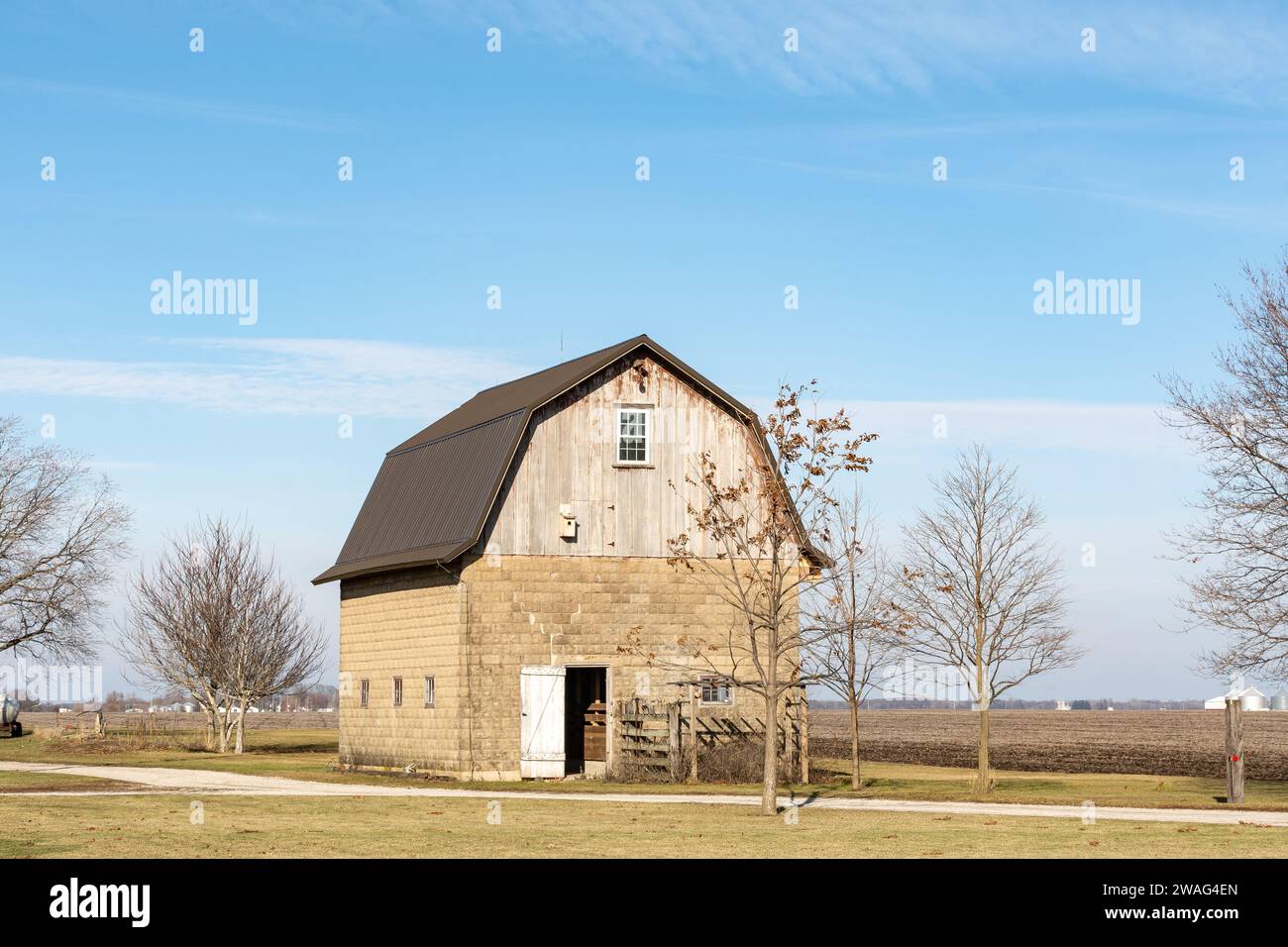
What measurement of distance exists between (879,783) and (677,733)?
598 centimetres

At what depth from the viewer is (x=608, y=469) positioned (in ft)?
119

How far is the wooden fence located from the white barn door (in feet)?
4.83

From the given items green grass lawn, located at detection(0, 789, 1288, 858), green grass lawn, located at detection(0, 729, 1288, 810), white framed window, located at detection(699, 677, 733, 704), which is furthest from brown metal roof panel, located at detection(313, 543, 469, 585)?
green grass lawn, located at detection(0, 789, 1288, 858)

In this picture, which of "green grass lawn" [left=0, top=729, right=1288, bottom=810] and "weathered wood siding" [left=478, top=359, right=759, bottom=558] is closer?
"green grass lawn" [left=0, top=729, right=1288, bottom=810]

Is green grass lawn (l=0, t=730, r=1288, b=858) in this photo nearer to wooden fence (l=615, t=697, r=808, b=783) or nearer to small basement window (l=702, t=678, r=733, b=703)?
wooden fence (l=615, t=697, r=808, b=783)

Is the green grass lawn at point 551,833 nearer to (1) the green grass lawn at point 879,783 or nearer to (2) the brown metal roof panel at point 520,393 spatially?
(1) the green grass lawn at point 879,783

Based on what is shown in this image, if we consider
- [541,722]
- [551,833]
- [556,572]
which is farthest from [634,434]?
[551,833]

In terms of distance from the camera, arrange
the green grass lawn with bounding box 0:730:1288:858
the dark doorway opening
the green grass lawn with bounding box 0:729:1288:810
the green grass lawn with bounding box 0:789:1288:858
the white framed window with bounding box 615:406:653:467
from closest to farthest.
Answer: the green grass lawn with bounding box 0:789:1288:858
the green grass lawn with bounding box 0:730:1288:858
the green grass lawn with bounding box 0:729:1288:810
the white framed window with bounding box 615:406:653:467
the dark doorway opening

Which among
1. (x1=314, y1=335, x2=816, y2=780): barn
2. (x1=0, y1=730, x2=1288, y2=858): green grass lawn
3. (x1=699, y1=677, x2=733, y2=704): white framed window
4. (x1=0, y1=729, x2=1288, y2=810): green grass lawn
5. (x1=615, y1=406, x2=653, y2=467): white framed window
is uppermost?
(x1=615, y1=406, x2=653, y2=467): white framed window

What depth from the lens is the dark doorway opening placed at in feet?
129

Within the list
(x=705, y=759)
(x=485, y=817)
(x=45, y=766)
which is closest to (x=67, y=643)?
(x=45, y=766)

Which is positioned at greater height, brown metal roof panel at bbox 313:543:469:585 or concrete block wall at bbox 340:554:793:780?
brown metal roof panel at bbox 313:543:469:585

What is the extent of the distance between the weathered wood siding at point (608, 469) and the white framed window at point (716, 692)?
324 cm

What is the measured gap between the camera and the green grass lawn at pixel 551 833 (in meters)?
18.4
